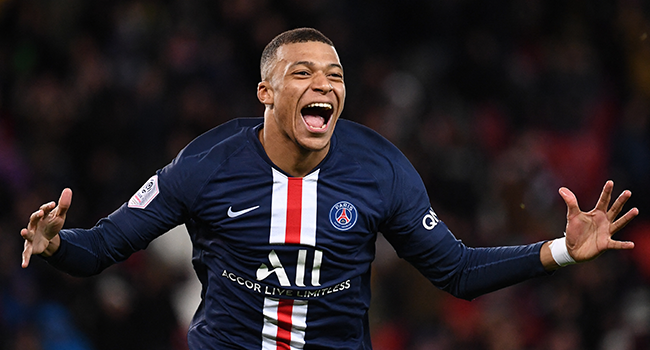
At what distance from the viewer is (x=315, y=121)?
3.88 metres

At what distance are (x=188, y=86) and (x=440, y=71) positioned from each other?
9.19ft

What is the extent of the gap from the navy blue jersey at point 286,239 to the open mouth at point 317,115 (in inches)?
6.4

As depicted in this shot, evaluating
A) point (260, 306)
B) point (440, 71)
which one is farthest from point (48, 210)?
point (440, 71)

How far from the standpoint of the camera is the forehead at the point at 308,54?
3.81 meters

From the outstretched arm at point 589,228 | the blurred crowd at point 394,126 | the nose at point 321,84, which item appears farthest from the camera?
the blurred crowd at point 394,126

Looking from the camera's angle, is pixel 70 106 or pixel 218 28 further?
pixel 218 28

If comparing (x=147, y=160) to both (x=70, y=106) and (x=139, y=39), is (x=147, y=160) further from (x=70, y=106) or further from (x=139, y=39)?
(x=139, y=39)

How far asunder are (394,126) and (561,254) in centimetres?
532

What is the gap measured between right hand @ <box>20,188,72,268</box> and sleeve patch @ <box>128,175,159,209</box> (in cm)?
35

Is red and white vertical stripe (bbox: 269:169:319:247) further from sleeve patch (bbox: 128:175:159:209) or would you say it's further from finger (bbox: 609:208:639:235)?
finger (bbox: 609:208:639:235)

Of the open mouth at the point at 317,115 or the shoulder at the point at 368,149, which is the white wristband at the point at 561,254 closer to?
the shoulder at the point at 368,149

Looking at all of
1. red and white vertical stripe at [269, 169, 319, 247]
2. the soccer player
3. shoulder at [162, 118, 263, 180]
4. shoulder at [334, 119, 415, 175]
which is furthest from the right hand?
shoulder at [334, 119, 415, 175]

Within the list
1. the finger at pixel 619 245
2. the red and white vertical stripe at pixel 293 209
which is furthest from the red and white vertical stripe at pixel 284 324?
the finger at pixel 619 245

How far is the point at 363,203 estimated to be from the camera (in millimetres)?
3820
